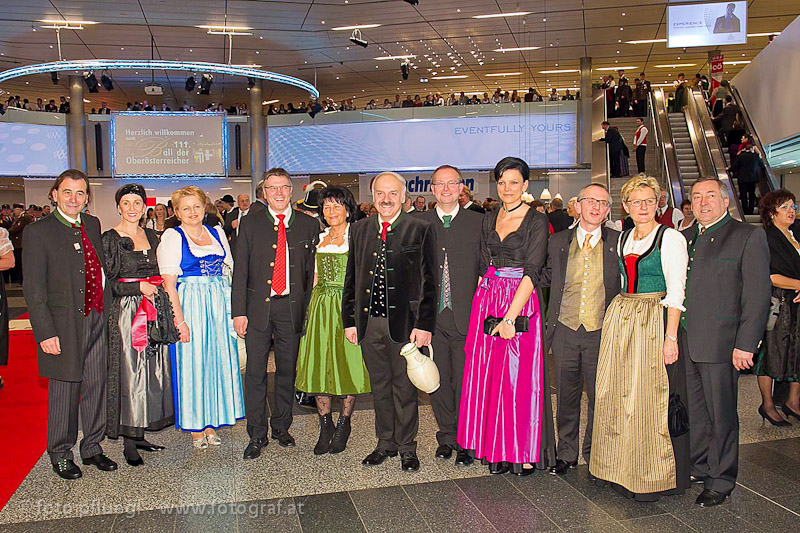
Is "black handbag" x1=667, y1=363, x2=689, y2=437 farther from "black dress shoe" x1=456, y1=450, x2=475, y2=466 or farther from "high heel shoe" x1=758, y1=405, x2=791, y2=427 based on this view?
"high heel shoe" x1=758, y1=405, x2=791, y2=427

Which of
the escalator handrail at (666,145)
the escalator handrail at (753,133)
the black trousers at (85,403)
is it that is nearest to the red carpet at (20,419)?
the black trousers at (85,403)

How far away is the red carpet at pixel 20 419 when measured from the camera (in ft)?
12.6

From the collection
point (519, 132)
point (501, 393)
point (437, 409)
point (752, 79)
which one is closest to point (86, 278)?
point (437, 409)

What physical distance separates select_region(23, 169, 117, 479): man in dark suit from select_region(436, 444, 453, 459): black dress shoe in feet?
6.38

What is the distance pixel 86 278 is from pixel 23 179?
18.9 m

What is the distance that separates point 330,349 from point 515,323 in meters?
1.18

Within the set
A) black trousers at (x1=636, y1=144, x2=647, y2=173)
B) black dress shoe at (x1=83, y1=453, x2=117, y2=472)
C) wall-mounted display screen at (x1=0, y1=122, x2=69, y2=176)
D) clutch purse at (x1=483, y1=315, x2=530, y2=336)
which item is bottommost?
black dress shoe at (x1=83, y1=453, x2=117, y2=472)

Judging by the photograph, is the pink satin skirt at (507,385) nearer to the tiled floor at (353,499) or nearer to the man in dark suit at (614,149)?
the tiled floor at (353,499)

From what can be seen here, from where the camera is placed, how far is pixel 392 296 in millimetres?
3729

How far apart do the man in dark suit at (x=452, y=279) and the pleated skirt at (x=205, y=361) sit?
1.32 metres

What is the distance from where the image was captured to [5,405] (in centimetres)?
521

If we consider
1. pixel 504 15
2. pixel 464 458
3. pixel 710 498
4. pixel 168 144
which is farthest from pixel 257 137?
pixel 710 498

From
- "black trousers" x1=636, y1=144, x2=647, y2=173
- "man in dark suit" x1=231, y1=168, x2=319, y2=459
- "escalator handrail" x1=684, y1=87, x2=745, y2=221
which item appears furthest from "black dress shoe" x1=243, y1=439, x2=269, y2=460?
"black trousers" x1=636, y1=144, x2=647, y2=173

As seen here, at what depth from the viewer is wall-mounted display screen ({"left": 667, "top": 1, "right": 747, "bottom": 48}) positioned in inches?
467
